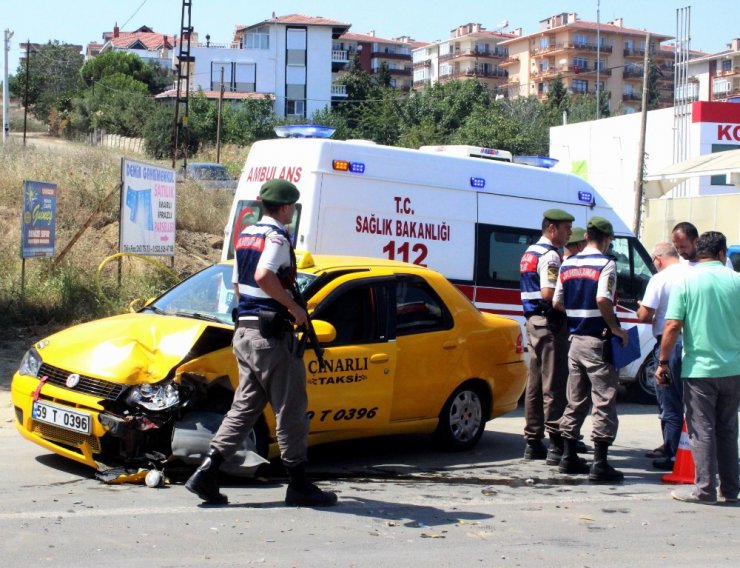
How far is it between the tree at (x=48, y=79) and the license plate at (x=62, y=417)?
65.8 meters

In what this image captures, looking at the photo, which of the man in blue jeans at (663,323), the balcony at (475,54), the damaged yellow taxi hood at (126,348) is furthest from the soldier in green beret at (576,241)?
the balcony at (475,54)

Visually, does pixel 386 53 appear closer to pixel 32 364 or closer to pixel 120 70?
pixel 120 70

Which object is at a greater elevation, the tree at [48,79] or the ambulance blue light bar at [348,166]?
the tree at [48,79]

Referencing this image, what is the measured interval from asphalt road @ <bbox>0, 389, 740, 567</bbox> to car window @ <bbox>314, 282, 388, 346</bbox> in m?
1.02

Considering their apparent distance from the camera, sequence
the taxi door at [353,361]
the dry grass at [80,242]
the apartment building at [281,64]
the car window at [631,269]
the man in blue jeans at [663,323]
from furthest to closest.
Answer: the apartment building at [281,64]
the dry grass at [80,242]
the car window at [631,269]
the man in blue jeans at [663,323]
the taxi door at [353,361]

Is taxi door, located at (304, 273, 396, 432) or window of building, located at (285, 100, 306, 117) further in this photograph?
window of building, located at (285, 100, 306, 117)

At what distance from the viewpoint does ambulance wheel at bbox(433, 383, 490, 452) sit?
8.40 metres

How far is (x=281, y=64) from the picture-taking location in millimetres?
87188

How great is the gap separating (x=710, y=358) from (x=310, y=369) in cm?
277

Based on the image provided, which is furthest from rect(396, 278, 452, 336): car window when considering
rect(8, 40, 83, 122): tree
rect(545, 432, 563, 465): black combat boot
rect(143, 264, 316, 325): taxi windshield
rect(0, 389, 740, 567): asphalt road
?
rect(8, 40, 83, 122): tree

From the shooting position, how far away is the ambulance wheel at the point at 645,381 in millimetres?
12305

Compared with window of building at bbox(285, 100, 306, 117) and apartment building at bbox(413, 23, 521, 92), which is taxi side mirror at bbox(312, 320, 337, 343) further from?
apartment building at bbox(413, 23, 521, 92)

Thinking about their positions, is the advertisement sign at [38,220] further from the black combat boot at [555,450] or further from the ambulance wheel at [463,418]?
the black combat boot at [555,450]

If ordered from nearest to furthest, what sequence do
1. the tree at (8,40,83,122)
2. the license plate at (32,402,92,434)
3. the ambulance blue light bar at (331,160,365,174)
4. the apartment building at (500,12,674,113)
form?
the license plate at (32,402,92,434) < the ambulance blue light bar at (331,160,365,174) < the tree at (8,40,83,122) < the apartment building at (500,12,674,113)
